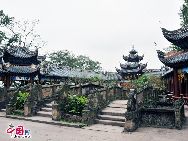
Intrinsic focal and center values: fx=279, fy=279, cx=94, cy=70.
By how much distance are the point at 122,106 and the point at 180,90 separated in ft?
15.9

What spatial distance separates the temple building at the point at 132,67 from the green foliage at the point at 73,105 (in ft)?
90.0

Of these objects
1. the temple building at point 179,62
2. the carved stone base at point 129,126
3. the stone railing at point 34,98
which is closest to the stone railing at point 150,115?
the carved stone base at point 129,126

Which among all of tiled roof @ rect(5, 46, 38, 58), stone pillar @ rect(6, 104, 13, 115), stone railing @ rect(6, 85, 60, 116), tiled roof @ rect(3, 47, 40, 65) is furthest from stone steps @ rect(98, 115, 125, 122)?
tiled roof @ rect(5, 46, 38, 58)

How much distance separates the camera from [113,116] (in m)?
16.7

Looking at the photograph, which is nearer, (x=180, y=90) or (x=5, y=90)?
(x=180, y=90)

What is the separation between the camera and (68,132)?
14125 mm

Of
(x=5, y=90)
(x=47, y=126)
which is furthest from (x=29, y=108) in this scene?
(x=5, y=90)

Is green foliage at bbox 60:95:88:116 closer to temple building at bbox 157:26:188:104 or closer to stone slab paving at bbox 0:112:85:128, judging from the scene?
stone slab paving at bbox 0:112:85:128

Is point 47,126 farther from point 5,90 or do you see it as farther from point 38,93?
point 5,90

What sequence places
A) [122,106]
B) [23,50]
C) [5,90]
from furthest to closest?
1. [23,50]
2. [5,90]
3. [122,106]

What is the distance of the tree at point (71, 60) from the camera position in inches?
2933

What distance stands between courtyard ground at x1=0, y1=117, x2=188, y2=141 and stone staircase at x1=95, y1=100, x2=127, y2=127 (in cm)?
57

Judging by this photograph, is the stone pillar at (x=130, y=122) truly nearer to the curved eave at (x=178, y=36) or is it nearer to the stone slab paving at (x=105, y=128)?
the stone slab paving at (x=105, y=128)

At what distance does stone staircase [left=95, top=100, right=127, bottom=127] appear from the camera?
15871mm
